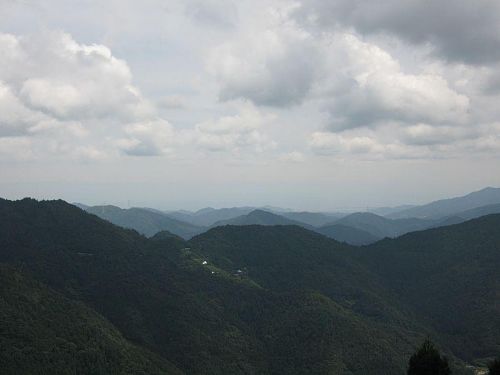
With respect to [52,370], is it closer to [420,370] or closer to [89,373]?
[89,373]

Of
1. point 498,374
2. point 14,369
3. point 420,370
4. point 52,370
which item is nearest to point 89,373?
point 52,370

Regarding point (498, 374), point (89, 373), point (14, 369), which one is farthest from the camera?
point (89, 373)

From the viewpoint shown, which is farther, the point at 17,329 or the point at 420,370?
the point at 17,329

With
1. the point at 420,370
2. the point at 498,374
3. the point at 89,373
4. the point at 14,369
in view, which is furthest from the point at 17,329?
the point at 498,374

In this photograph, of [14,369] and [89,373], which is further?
[89,373]

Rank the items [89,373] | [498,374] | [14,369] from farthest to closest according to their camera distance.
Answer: [89,373] < [14,369] < [498,374]

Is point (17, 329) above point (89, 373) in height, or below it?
above

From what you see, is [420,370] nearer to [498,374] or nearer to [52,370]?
[498,374]

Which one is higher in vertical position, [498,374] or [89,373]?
[498,374]
